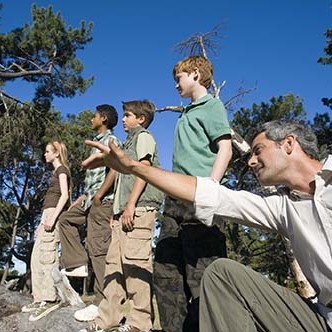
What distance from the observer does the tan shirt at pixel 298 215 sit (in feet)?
5.81

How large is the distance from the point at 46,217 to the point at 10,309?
1121 millimetres

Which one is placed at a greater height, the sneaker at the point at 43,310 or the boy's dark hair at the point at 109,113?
the boy's dark hair at the point at 109,113

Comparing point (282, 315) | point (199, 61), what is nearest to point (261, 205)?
point (282, 315)

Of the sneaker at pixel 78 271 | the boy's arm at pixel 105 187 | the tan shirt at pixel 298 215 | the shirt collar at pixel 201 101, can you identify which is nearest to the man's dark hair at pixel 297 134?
the tan shirt at pixel 298 215

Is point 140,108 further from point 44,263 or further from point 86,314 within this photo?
point 44,263

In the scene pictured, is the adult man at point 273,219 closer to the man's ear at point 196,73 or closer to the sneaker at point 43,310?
the man's ear at point 196,73

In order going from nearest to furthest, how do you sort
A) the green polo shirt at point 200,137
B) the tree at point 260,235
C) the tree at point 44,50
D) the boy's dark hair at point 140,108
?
1. the green polo shirt at point 200,137
2. the boy's dark hair at point 140,108
3. the tree at point 44,50
4. the tree at point 260,235

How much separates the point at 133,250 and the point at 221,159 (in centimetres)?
101

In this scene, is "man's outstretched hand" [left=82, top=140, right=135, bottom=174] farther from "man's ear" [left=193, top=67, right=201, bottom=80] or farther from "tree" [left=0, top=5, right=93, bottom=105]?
"tree" [left=0, top=5, right=93, bottom=105]

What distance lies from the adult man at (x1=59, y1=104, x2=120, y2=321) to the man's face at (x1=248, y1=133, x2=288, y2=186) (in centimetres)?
174

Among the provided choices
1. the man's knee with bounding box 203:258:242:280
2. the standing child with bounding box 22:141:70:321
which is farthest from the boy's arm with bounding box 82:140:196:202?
the standing child with bounding box 22:141:70:321

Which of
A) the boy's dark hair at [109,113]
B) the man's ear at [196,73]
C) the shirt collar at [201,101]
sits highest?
the boy's dark hair at [109,113]

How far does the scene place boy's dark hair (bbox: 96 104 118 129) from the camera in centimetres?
411

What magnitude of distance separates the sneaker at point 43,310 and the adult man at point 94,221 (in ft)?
1.05
